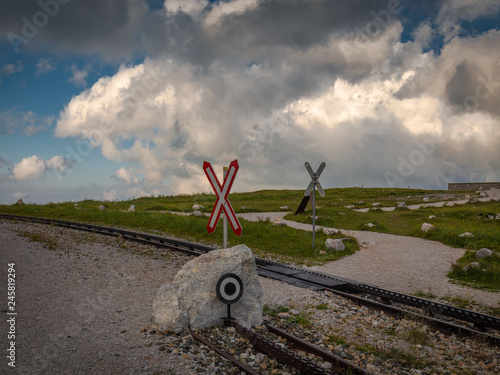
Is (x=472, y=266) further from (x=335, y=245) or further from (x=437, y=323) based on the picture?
(x=437, y=323)

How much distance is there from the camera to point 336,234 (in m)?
21.7

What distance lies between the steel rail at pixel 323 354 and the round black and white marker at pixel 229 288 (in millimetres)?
962

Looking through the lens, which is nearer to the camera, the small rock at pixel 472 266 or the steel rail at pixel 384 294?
the steel rail at pixel 384 294

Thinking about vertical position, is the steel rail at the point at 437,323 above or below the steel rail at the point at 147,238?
below

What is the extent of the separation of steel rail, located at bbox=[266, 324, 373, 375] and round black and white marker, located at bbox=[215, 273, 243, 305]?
3.16 feet

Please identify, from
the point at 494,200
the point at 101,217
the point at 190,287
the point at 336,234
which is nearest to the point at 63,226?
the point at 101,217

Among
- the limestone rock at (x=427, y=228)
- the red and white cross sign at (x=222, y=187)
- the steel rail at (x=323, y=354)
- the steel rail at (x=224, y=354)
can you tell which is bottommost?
the steel rail at (x=323, y=354)

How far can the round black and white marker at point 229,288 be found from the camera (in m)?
7.45

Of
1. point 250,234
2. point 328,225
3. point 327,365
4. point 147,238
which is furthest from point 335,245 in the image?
point 327,365

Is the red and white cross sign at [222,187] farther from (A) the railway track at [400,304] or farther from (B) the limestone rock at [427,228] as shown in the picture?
(B) the limestone rock at [427,228]

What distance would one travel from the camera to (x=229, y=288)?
753 centimetres

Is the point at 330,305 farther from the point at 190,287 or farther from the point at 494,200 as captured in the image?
the point at 494,200

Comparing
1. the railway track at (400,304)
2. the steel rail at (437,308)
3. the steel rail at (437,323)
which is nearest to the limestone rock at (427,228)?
the railway track at (400,304)

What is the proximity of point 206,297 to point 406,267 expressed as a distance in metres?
11.0
